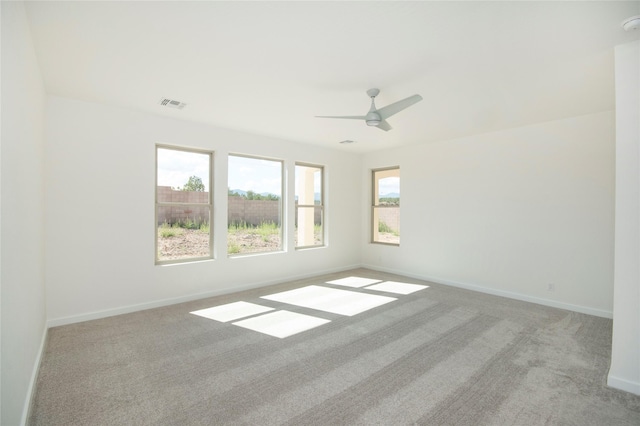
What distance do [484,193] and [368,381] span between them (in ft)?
12.9

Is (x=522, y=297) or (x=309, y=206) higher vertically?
(x=309, y=206)

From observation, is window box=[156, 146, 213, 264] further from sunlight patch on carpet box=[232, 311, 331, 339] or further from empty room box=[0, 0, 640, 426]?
sunlight patch on carpet box=[232, 311, 331, 339]

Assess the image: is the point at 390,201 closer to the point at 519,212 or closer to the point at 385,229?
the point at 385,229

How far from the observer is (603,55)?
2520mm

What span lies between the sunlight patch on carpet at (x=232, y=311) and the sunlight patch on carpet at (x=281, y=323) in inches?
7.5

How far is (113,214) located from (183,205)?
91cm

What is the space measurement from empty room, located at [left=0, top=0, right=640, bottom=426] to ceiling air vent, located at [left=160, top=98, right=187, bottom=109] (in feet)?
0.35

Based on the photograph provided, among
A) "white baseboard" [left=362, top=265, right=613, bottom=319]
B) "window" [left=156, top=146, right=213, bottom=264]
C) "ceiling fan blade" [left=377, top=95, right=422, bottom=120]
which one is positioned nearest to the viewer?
"ceiling fan blade" [left=377, top=95, right=422, bottom=120]

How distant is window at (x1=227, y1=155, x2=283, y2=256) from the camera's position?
509 cm

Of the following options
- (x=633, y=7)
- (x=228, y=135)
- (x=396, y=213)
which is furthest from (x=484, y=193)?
(x=228, y=135)

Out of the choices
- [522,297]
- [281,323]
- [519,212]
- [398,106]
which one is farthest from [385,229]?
[398,106]

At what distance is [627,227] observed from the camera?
2.32m

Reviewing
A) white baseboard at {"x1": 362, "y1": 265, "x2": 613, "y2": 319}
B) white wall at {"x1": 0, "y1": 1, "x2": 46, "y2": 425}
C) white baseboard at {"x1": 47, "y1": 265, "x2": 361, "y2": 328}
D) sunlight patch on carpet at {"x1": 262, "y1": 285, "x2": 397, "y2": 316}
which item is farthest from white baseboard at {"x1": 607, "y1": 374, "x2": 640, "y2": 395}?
white baseboard at {"x1": 47, "y1": 265, "x2": 361, "y2": 328}

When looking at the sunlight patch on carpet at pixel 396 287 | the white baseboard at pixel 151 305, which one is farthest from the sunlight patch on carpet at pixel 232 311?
the sunlight patch on carpet at pixel 396 287
